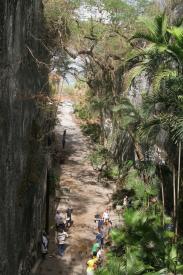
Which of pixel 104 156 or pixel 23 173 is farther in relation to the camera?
pixel 104 156

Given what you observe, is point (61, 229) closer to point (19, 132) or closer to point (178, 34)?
point (19, 132)

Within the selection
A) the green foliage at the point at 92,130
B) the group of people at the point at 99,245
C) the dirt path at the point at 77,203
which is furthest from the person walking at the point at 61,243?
the green foliage at the point at 92,130

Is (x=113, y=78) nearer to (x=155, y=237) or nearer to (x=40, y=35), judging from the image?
(x=40, y=35)

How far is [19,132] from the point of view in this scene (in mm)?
11773

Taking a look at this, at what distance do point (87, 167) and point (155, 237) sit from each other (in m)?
16.0

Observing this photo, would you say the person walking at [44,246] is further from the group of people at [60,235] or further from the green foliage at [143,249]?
the green foliage at [143,249]

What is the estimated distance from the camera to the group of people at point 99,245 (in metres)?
13.7

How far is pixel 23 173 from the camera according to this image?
12.5 metres

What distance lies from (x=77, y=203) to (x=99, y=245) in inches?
246

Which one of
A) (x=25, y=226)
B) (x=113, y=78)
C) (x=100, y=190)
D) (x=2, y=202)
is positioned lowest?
(x=100, y=190)

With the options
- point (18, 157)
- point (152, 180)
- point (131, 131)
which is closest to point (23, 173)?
point (18, 157)

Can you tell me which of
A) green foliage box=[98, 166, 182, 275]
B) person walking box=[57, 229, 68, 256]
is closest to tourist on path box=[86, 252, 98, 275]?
green foliage box=[98, 166, 182, 275]

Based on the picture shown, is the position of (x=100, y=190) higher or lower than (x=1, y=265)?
lower

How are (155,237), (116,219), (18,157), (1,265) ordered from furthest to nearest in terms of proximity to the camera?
1. (116,219)
2. (155,237)
3. (18,157)
4. (1,265)
